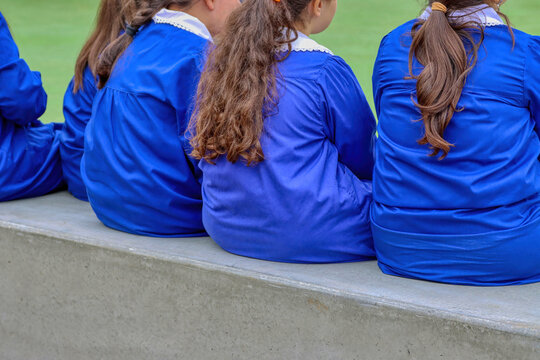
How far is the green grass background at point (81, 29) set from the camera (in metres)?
6.73

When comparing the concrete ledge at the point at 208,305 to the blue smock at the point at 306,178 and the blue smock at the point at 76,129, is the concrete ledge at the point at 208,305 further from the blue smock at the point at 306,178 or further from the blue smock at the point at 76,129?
the blue smock at the point at 76,129

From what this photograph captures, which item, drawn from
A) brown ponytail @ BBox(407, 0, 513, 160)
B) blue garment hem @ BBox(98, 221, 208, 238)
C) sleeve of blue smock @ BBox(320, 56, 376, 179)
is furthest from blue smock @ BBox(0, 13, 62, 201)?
brown ponytail @ BBox(407, 0, 513, 160)

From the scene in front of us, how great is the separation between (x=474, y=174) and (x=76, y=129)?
5.47ft

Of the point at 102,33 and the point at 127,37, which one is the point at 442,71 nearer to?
the point at 127,37

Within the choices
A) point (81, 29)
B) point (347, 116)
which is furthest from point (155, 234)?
point (81, 29)

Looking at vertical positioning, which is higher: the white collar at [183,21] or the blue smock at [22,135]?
the white collar at [183,21]

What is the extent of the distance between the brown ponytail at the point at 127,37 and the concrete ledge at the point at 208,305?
0.54 meters

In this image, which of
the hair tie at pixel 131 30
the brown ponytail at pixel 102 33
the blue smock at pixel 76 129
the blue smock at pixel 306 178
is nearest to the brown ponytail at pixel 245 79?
Answer: the blue smock at pixel 306 178

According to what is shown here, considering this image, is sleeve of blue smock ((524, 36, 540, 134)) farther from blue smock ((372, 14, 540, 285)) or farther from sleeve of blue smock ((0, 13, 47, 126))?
sleeve of blue smock ((0, 13, 47, 126))

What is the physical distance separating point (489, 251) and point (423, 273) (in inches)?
7.9

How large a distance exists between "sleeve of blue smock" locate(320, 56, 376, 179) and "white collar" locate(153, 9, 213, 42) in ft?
1.75

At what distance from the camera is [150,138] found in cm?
242

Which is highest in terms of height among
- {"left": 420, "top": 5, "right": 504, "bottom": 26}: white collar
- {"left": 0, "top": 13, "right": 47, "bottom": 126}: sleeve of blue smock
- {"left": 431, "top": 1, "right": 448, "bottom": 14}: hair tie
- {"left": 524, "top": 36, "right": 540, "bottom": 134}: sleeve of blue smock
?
{"left": 431, "top": 1, "right": 448, "bottom": 14}: hair tie

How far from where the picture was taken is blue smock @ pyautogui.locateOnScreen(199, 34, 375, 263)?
2.12m
